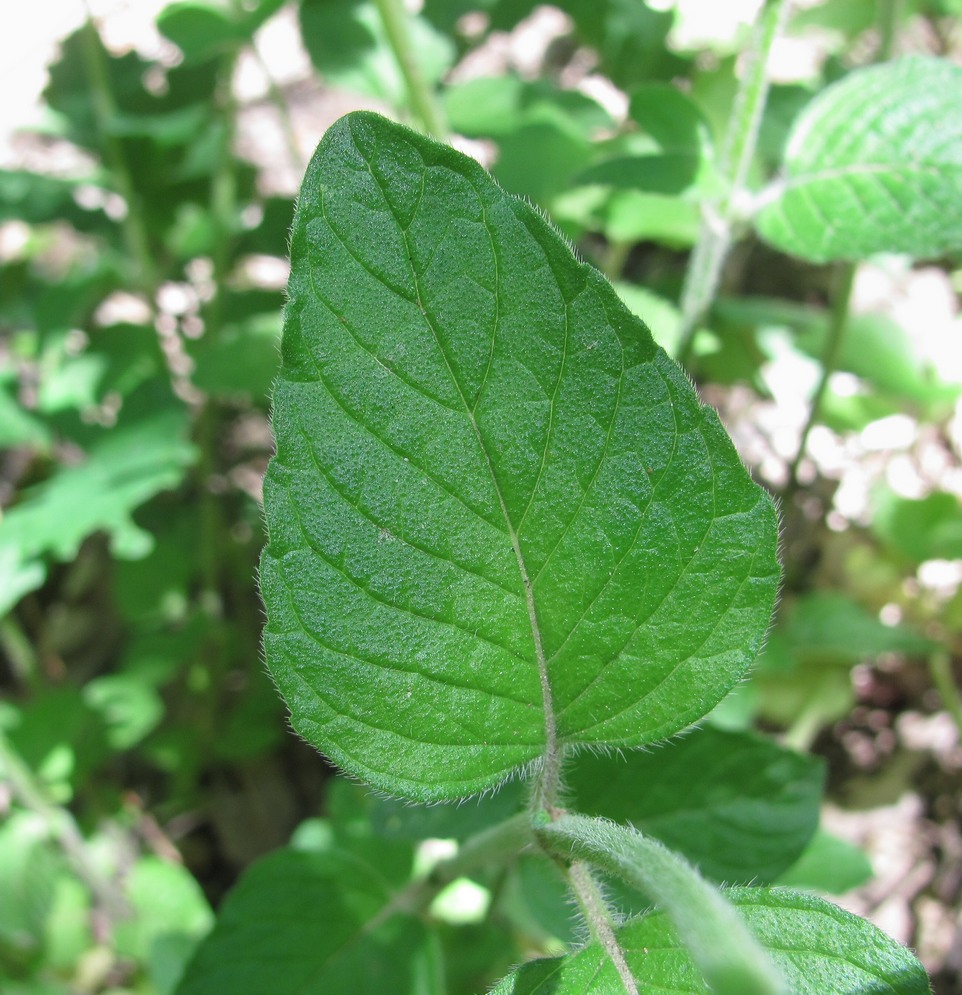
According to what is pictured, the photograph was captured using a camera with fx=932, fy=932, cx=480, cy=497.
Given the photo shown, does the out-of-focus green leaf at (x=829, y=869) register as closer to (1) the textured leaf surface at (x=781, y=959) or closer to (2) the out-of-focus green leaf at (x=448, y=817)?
(2) the out-of-focus green leaf at (x=448, y=817)

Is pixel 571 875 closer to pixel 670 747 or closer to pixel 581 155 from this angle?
pixel 670 747

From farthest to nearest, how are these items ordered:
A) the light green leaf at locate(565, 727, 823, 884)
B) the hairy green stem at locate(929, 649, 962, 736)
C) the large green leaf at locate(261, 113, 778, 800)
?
the hairy green stem at locate(929, 649, 962, 736) → the light green leaf at locate(565, 727, 823, 884) → the large green leaf at locate(261, 113, 778, 800)

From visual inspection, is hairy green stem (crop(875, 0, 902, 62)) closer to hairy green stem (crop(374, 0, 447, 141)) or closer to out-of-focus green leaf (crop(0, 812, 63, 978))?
hairy green stem (crop(374, 0, 447, 141))

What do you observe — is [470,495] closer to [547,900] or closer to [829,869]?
[547,900]

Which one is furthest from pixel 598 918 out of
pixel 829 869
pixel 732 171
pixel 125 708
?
pixel 125 708

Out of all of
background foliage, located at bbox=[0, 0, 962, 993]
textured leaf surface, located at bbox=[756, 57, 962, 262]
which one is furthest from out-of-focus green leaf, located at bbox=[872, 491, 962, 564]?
textured leaf surface, located at bbox=[756, 57, 962, 262]

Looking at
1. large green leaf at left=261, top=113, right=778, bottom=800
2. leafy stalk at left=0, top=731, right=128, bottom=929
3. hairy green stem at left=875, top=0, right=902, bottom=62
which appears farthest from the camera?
leafy stalk at left=0, top=731, right=128, bottom=929

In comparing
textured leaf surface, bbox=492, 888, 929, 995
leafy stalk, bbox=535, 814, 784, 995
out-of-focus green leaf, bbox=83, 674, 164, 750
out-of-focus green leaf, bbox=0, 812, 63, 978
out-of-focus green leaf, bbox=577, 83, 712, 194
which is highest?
out-of-focus green leaf, bbox=577, 83, 712, 194
